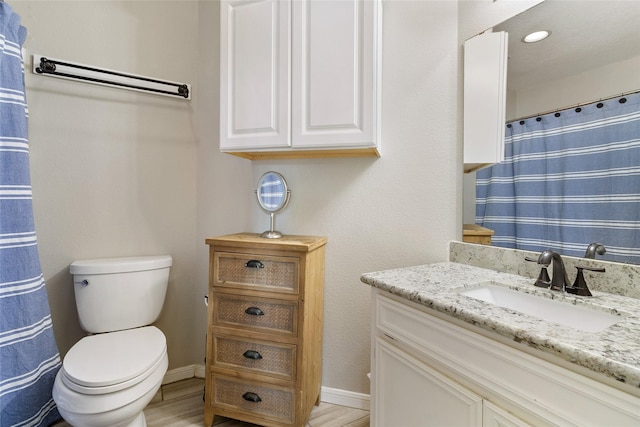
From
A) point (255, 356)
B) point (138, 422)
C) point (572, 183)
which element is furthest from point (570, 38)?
point (138, 422)

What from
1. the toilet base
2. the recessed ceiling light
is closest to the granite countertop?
the recessed ceiling light

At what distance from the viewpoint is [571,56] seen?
105 centimetres

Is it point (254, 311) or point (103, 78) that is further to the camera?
point (103, 78)

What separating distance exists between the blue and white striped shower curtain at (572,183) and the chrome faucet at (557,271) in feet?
0.46

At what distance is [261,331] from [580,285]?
1.27 meters

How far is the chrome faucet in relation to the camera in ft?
3.06

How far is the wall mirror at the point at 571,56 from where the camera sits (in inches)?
36.6

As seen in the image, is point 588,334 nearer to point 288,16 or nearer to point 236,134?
point 236,134

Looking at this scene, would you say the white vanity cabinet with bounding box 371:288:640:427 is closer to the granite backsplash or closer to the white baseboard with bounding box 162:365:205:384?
the granite backsplash

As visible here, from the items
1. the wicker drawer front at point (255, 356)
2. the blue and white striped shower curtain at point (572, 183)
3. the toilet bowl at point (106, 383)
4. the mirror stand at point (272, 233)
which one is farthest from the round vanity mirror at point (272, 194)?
the blue and white striped shower curtain at point (572, 183)

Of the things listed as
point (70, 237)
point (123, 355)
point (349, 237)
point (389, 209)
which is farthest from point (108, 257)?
point (389, 209)

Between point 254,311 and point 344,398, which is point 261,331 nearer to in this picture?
point 254,311

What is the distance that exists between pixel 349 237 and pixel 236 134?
0.85 m

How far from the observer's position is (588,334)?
61 centimetres
